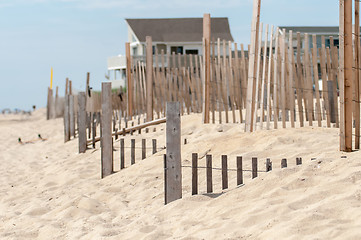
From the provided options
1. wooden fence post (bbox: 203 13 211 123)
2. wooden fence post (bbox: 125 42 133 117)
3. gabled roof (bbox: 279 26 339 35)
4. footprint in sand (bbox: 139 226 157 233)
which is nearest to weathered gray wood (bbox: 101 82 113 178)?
wooden fence post (bbox: 203 13 211 123)

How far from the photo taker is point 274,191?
4.85 meters

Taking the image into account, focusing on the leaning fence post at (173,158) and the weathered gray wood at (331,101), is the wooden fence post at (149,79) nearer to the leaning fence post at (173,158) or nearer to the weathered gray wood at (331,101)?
the weathered gray wood at (331,101)

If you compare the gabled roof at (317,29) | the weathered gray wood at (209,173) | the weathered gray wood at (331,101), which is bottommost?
the weathered gray wood at (209,173)

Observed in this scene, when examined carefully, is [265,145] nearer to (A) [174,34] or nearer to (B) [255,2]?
(B) [255,2]

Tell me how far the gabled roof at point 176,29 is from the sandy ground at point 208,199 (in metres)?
27.9

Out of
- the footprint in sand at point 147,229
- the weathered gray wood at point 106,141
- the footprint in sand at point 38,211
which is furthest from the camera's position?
the weathered gray wood at point 106,141

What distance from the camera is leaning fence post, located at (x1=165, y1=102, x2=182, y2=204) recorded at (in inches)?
220

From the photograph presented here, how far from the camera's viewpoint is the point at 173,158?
5602mm

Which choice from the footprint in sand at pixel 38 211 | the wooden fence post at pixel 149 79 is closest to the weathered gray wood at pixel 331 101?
the wooden fence post at pixel 149 79

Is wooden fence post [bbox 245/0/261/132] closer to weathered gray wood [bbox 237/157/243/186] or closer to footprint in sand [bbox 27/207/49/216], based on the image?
weathered gray wood [bbox 237/157/243/186]

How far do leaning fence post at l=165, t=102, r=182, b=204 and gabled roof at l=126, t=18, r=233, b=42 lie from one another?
31281mm

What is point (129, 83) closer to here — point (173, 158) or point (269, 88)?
point (269, 88)

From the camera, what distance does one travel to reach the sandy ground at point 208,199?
421 cm

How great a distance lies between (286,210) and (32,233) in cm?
240
